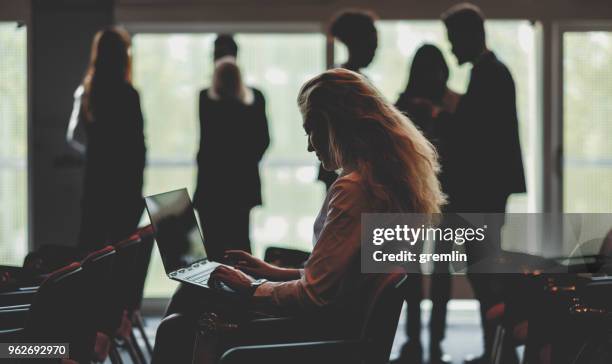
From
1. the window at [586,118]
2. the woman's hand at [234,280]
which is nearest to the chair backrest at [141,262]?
the woman's hand at [234,280]

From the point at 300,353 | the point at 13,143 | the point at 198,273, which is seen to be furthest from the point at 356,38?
the point at 13,143

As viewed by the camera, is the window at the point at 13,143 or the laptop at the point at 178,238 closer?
the laptop at the point at 178,238

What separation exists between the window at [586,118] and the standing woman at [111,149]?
9.81ft

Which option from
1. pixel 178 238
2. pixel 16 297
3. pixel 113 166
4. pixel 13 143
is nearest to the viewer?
pixel 16 297

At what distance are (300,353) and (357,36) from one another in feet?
7.83

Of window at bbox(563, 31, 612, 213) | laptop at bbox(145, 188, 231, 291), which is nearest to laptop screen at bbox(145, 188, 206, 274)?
laptop at bbox(145, 188, 231, 291)

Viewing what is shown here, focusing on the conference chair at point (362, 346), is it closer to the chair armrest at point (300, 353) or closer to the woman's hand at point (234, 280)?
the chair armrest at point (300, 353)

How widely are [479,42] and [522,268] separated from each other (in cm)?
134

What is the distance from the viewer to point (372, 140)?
93.7 inches

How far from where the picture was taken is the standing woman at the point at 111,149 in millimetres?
4617

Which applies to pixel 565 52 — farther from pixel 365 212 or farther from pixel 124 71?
pixel 365 212

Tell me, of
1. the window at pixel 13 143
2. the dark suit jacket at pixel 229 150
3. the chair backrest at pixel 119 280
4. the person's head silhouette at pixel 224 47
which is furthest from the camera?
the window at pixel 13 143

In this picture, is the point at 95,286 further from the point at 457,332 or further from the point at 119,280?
the point at 457,332

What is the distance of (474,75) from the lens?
407cm
